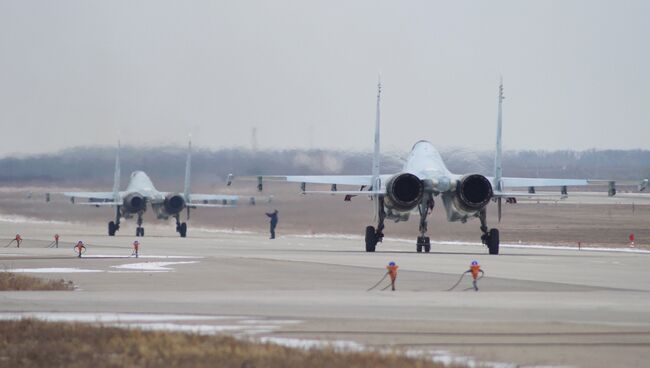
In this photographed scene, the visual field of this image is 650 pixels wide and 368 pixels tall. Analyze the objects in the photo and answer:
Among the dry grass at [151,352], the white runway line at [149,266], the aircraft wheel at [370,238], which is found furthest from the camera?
the aircraft wheel at [370,238]

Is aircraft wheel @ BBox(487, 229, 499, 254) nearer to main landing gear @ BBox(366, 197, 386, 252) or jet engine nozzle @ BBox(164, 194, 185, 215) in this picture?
main landing gear @ BBox(366, 197, 386, 252)

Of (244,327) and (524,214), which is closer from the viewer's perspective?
(244,327)

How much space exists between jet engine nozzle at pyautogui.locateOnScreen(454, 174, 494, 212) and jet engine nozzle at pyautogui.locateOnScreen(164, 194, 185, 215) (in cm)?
3190

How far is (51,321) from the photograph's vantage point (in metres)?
18.3

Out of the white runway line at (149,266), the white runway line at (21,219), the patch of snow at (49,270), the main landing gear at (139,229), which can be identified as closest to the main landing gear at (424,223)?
the white runway line at (149,266)

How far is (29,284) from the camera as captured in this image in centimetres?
2592

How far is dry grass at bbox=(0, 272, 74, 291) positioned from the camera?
83.7ft

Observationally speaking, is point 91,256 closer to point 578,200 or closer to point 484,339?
point 484,339

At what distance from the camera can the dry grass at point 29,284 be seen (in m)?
25.5

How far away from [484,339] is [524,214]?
7560 cm

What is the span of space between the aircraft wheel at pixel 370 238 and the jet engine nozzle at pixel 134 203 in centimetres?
2899

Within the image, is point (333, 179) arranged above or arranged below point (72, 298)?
above

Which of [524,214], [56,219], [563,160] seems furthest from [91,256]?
[524,214]

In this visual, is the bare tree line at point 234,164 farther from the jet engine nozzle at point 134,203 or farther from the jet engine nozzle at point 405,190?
the jet engine nozzle at point 405,190
